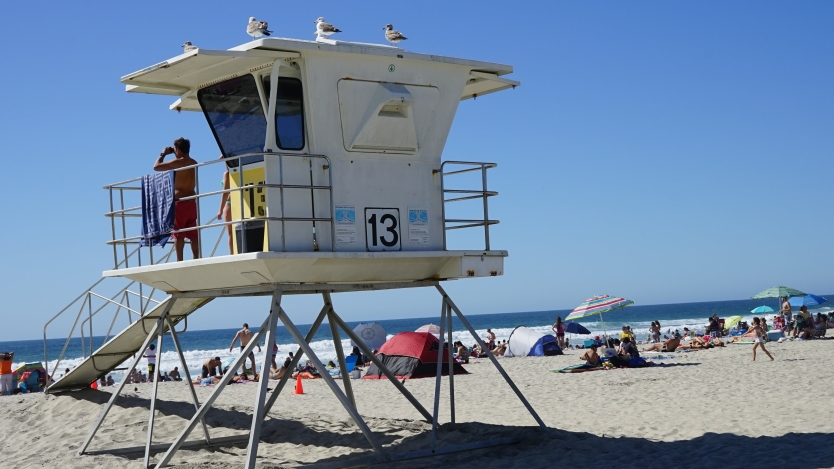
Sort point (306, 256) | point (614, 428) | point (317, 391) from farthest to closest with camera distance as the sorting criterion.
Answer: point (317, 391) → point (614, 428) → point (306, 256)

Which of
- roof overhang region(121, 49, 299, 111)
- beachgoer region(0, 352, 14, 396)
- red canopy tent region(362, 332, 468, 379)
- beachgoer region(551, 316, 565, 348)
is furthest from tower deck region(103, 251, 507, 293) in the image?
beachgoer region(551, 316, 565, 348)

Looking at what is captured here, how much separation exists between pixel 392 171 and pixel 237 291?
8.75 feet

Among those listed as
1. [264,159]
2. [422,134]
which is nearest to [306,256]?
[264,159]

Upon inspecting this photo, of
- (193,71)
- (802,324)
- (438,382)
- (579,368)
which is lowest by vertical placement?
(802,324)

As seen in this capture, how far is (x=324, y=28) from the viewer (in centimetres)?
1180

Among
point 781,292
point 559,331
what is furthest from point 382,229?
point 781,292

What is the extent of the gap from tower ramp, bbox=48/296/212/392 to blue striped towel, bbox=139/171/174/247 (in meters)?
1.16

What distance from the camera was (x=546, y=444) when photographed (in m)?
12.7

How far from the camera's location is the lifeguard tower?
11328 mm

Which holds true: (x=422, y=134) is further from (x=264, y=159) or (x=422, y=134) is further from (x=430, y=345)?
(x=430, y=345)

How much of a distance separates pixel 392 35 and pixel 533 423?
7.85 metres

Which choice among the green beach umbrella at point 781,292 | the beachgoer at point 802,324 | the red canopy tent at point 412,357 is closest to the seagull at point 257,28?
the red canopy tent at point 412,357

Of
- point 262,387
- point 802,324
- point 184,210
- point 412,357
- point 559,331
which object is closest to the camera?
point 262,387

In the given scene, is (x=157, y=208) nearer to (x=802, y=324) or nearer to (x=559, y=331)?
(x=559, y=331)
